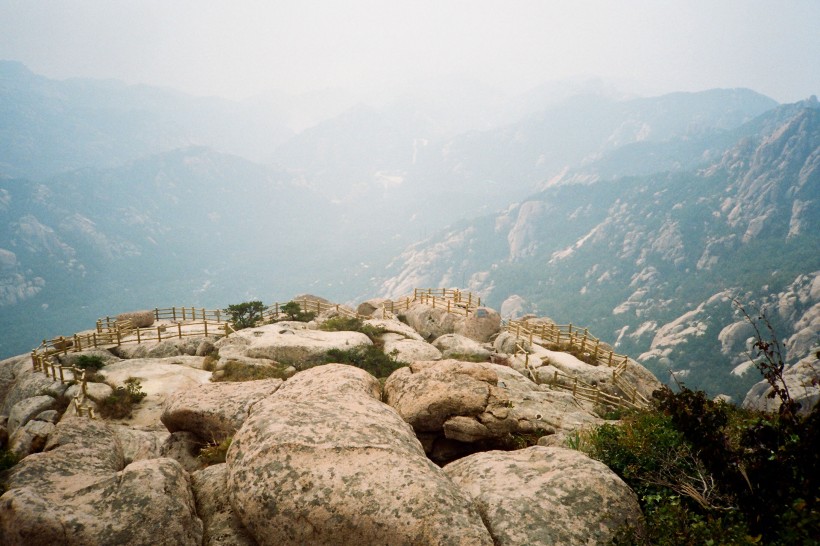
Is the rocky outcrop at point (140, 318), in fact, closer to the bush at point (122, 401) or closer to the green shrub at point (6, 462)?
the bush at point (122, 401)

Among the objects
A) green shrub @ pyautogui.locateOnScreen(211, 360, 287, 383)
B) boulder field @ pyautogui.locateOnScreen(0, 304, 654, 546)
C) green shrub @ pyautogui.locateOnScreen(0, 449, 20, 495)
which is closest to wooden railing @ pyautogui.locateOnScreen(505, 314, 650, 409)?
boulder field @ pyautogui.locateOnScreen(0, 304, 654, 546)

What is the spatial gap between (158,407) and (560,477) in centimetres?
1879

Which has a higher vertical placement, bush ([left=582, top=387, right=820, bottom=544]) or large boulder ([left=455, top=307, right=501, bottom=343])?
bush ([left=582, top=387, right=820, bottom=544])

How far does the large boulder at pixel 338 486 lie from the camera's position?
619 cm

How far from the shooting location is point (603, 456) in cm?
885

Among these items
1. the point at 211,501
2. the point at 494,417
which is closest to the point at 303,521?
the point at 211,501

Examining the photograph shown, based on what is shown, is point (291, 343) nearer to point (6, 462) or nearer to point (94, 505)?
point (6, 462)

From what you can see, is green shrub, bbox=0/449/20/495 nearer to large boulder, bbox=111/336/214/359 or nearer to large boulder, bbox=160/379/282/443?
large boulder, bbox=160/379/282/443

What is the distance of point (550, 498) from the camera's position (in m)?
7.21

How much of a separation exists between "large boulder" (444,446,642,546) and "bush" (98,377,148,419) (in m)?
17.7

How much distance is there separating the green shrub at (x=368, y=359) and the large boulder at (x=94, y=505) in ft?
47.1

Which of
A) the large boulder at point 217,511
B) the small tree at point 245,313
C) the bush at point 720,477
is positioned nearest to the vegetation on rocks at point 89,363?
the small tree at point 245,313

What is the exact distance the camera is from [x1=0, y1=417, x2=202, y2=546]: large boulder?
588 cm

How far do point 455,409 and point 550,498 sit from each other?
3.53 m
